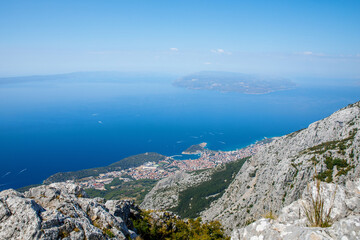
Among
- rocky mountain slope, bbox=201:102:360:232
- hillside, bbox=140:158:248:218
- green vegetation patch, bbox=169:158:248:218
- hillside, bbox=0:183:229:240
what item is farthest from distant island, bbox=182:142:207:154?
hillside, bbox=0:183:229:240

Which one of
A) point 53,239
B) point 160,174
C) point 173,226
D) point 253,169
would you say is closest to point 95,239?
point 53,239

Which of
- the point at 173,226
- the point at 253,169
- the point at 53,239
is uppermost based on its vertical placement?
the point at 53,239

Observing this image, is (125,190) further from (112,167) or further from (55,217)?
(55,217)

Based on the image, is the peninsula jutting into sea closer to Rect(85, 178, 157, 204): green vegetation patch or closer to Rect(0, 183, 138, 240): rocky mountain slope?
Rect(85, 178, 157, 204): green vegetation patch

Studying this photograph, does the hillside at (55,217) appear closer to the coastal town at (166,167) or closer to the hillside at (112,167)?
the coastal town at (166,167)

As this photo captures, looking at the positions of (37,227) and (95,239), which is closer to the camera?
(37,227)

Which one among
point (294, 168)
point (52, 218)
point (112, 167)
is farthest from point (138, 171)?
point (52, 218)

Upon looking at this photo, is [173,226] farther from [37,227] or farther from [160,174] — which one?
[160,174]

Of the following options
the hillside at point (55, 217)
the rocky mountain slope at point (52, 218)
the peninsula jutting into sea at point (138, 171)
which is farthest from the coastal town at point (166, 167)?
the rocky mountain slope at point (52, 218)
